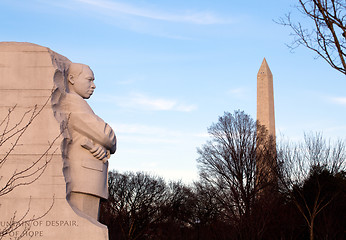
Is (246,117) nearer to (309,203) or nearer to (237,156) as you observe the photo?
(237,156)

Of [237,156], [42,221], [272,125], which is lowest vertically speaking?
[42,221]

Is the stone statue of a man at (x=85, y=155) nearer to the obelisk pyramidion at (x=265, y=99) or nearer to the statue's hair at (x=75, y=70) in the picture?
the statue's hair at (x=75, y=70)

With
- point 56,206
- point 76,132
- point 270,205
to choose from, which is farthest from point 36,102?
point 270,205

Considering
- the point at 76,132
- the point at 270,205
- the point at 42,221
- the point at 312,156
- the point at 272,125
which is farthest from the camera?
the point at 272,125

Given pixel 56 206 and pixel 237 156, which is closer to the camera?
pixel 56 206

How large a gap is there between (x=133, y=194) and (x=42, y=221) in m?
43.5

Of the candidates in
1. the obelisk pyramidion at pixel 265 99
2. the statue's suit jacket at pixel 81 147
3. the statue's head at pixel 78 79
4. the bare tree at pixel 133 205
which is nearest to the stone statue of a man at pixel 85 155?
the statue's suit jacket at pixel 81 147

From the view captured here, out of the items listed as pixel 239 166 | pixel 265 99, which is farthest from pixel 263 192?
pixel 265 99

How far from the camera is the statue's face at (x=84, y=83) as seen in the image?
469 inches

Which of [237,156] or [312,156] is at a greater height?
[237,156]

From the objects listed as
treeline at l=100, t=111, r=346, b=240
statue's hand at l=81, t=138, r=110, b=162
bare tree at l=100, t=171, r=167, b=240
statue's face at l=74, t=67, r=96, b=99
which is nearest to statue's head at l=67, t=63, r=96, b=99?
statue's face at l=74, t=67, r=96, b=99

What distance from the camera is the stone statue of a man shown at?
36.8 ft

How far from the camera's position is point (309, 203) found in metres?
34.4

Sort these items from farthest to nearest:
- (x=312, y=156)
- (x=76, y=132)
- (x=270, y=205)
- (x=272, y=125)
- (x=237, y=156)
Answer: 1. (x=272, y=125)
2. (x=237, y=156)
3. (x=270, y=205)
4. (x=312, y=156)
5. (x=76, y=132)
